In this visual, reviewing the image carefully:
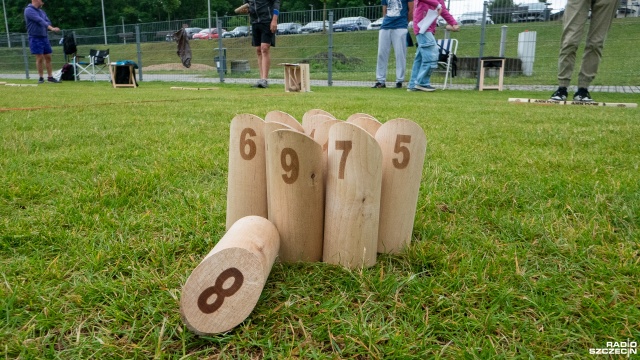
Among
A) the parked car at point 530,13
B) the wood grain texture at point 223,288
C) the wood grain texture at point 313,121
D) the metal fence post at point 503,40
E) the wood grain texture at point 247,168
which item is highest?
the parked car at point 530,13

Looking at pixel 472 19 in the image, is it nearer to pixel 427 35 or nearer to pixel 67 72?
pixel 427 35

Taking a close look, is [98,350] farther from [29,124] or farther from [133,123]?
[29,124]

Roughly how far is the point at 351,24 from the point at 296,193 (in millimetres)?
13846

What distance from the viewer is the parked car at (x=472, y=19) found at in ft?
39.1

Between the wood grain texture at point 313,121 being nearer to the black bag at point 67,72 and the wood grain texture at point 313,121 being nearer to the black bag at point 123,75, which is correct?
the black bag at point 123,75

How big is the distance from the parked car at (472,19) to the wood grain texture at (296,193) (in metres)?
12.2

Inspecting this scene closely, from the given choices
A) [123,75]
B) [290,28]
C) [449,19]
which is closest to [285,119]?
[449,19]

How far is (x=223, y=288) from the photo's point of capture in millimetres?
1065

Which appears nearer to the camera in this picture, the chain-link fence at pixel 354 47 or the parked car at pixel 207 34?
the chain-link fence at pixel 354 47

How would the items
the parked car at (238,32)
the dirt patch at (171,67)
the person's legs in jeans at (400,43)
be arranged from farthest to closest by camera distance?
the dirt patch at (171,67) → the parked car at (238,32) → the person's legs in jeans at (400,43)

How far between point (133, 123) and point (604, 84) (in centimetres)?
1040

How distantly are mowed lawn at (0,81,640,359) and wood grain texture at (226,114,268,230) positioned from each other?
0.66 ft

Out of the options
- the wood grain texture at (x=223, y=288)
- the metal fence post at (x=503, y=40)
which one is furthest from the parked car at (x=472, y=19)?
the wood grain texture at (x=223, y=288)

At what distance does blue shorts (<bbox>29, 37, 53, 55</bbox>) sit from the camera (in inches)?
470
